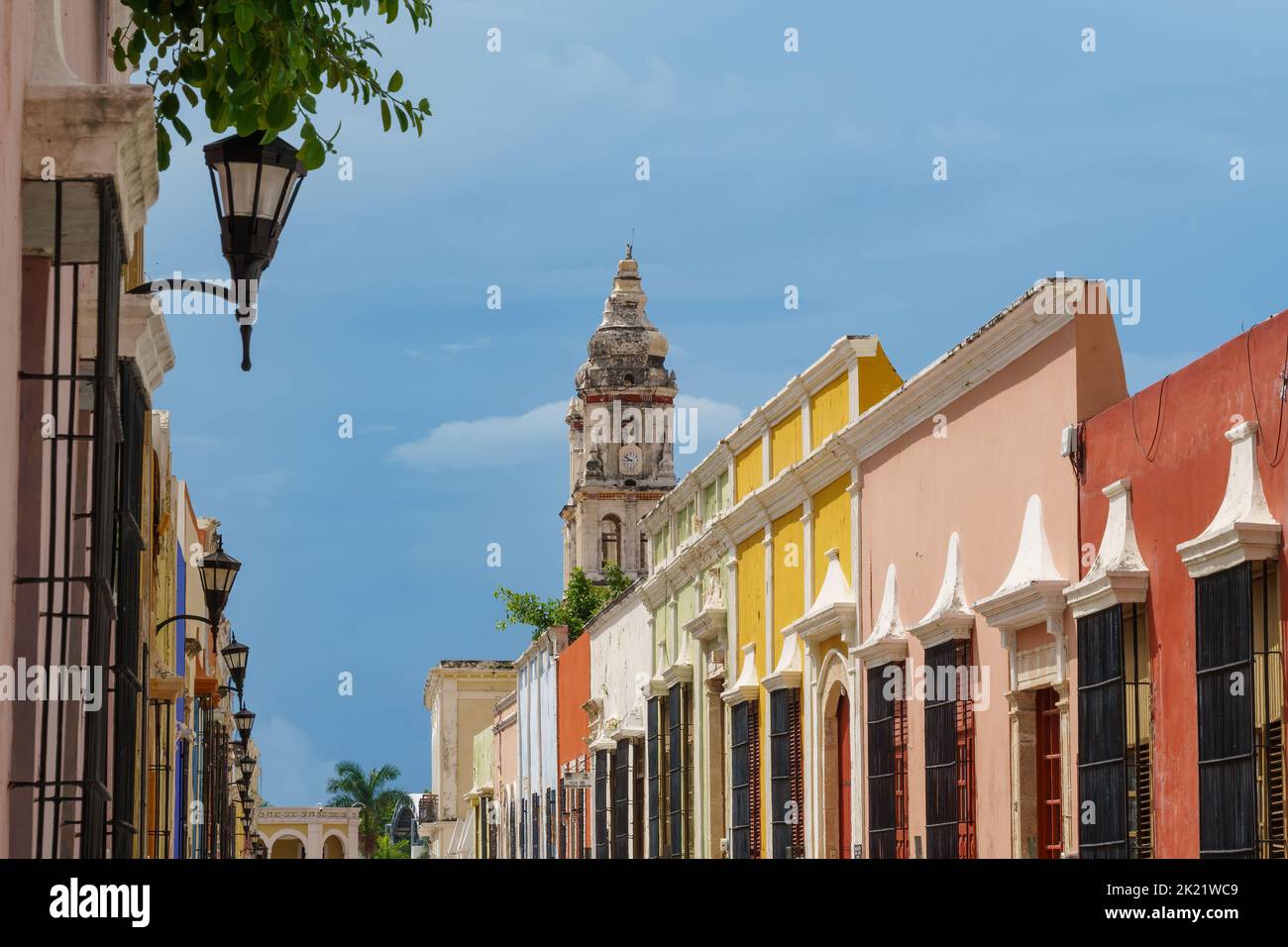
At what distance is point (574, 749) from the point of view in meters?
31.7

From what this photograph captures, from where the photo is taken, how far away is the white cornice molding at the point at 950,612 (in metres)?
13.9

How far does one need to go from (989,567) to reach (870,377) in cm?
369

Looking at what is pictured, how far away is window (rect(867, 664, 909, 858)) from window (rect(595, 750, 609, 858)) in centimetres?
1181

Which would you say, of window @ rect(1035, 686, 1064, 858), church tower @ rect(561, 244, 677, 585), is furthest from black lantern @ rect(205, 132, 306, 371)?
church tower @ rect(561, 244, 677, 585)

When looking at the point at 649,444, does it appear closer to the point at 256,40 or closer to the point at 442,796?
the point at 442,796

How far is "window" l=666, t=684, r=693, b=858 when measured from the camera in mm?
22609

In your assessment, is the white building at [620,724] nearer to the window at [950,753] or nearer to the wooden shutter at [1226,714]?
the window at [950,753]

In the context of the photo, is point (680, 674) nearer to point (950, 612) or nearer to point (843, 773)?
point (843, 773)

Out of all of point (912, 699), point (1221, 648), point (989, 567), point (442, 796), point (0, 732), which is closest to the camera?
point (0, 732)

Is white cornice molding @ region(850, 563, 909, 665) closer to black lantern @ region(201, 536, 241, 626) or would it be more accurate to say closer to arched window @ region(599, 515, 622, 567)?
black lantern @ region(201, 536, 241, 626)

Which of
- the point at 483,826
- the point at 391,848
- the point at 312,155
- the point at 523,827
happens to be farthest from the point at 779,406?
the point at 391,848

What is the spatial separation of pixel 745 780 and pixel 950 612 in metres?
6.71
